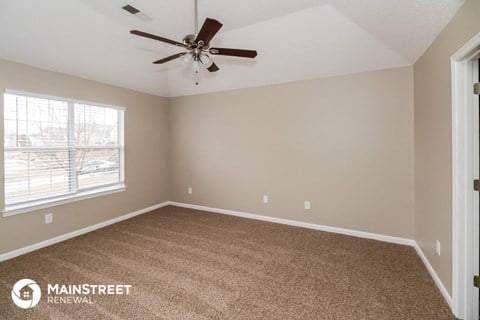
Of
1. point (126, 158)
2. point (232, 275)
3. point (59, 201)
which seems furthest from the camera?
point (126, 158)

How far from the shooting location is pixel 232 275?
2.54 m

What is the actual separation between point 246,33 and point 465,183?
2930 mm

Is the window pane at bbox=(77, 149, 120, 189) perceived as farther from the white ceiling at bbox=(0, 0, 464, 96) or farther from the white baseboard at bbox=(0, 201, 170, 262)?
the white ceiling at bbox=(0, 0, 464, 96)

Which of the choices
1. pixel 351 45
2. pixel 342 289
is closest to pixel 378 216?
pixel 342 289

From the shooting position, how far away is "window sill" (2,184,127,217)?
9.73ft

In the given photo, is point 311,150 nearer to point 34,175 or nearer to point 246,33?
point 246,33

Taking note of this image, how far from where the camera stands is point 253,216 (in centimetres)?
446

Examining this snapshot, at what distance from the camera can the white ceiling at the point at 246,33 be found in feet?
7.74

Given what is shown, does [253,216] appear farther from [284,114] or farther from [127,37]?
[127,37]

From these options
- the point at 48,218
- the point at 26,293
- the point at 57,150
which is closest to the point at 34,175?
the point at 57,150

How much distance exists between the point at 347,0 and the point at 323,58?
3.66 ft

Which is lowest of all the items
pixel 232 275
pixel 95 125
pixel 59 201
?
pixel 232 275

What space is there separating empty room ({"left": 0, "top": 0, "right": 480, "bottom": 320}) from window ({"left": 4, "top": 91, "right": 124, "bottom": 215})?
2 cm

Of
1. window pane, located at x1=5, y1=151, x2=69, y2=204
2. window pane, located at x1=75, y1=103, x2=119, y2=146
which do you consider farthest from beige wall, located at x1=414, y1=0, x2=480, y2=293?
window pane, located at x1=5, y1=151, x2=69, y2=204
